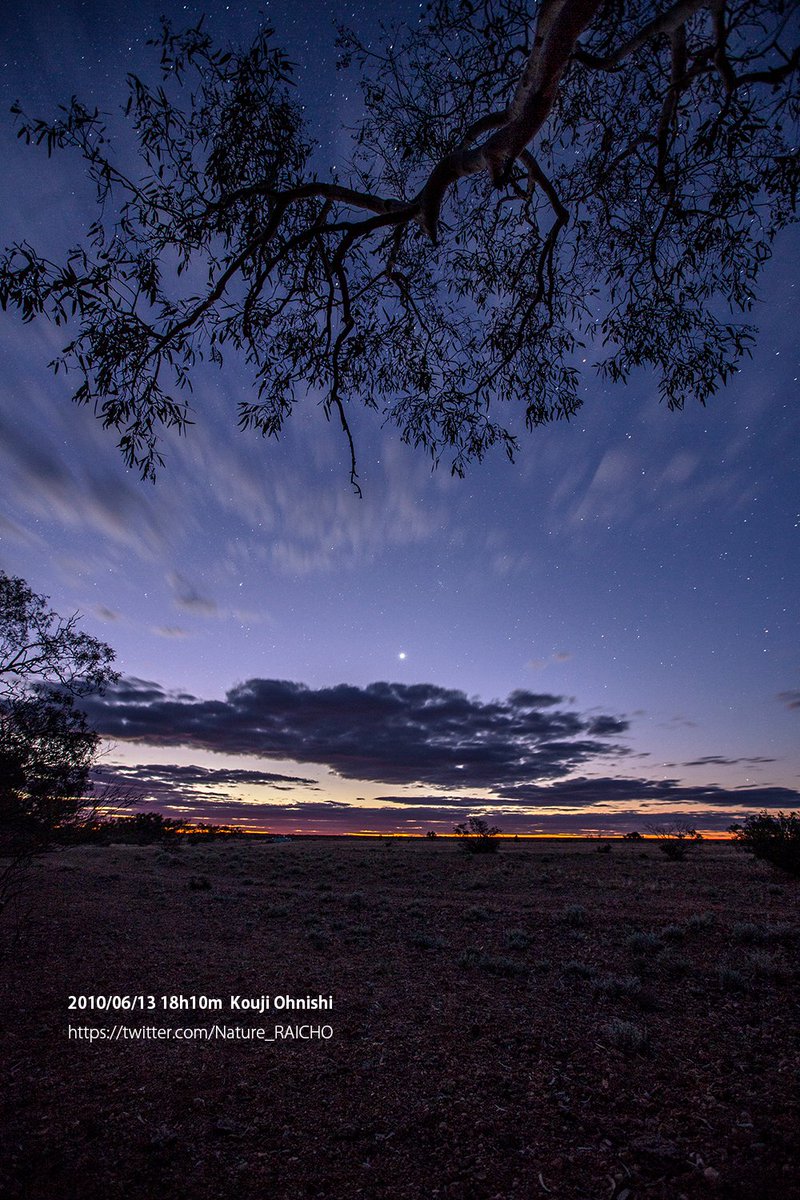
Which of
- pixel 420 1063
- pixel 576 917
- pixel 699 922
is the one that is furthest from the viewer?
pixel 576 917

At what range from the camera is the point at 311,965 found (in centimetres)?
902

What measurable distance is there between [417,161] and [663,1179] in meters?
11.0

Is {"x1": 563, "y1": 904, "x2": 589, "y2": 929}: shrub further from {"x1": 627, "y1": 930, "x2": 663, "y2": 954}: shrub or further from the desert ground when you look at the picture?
{"x1": 627, "y1": 930, "x2": 663, "y2": 954}: shrub

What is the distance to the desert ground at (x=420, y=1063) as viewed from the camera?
3955 millimetres

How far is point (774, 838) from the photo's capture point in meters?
16.6

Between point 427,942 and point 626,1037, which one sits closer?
point 626,1037

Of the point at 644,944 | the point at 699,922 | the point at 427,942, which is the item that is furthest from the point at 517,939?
the point at 699,922

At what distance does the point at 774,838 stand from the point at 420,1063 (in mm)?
15937

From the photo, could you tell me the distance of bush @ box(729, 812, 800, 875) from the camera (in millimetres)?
16016

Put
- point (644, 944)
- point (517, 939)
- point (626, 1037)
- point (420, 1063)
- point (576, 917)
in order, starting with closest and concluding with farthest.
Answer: point (420, 1063) → point (626, 1037) → point (644, 944) → point (517, 939) → point (576, 917)

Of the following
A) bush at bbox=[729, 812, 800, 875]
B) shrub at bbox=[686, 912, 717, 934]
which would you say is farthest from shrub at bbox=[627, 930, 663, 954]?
bush at bbox=[729, 812, 800, 875]

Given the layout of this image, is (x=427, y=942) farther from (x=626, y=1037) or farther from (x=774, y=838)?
(x=774, y=838)

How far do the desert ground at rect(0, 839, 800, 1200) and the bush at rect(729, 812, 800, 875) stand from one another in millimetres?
5310

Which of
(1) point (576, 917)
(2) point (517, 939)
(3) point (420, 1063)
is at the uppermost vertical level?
(1) point (576, 917)
